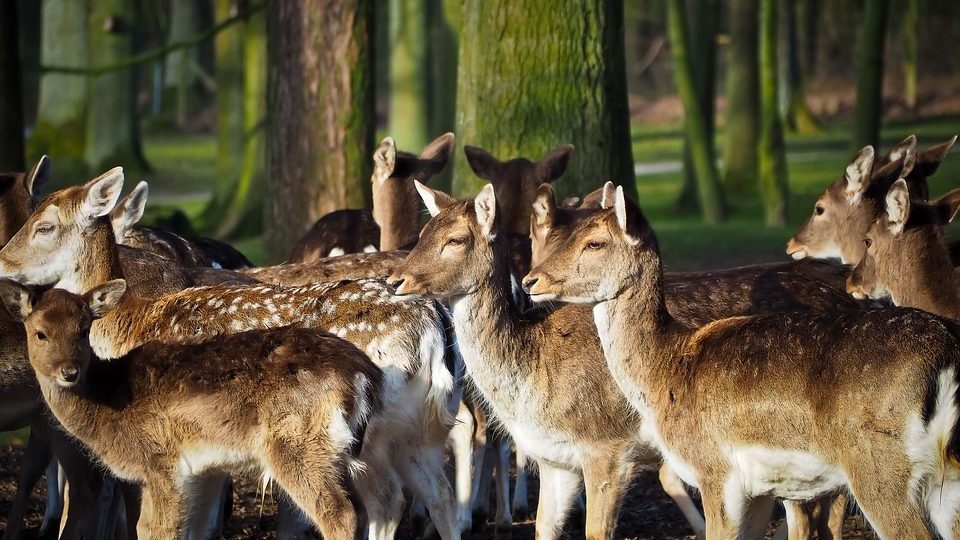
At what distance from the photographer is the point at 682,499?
7.23 metres

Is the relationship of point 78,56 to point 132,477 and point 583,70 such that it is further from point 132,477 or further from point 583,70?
point 132,477

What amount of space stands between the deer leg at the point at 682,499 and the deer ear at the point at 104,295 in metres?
2.67

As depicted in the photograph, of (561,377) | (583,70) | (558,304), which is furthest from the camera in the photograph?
(583,70)

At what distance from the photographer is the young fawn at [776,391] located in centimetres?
539

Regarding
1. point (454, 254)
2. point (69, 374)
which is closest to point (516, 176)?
point (454, 254)

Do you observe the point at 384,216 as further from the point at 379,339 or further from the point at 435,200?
the point at 379,339

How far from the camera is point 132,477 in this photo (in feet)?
20.4

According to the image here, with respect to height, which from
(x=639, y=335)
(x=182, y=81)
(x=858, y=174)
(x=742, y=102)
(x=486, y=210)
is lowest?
(x=182, y=81)

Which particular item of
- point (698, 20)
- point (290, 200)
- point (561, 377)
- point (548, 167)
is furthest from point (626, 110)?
point (698, 20)

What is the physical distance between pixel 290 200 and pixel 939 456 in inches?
277

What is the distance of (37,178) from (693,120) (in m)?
9.20

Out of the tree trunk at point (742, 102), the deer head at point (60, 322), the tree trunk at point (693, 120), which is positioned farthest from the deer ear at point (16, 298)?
the tree trunk at point (742, 102)

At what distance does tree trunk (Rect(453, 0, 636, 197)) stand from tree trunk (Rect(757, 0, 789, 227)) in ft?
21.1

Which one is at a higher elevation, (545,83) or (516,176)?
(545,83)
